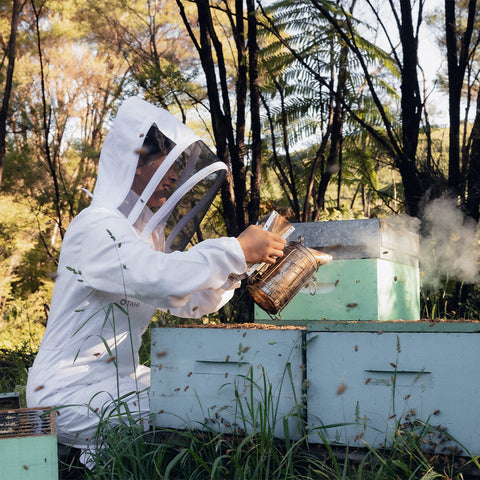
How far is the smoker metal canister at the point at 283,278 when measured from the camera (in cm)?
224

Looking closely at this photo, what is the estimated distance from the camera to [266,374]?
1.85 meters

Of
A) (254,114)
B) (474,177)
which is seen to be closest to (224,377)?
(474,177)

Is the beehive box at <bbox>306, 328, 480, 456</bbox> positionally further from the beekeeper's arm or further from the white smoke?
the white smoke

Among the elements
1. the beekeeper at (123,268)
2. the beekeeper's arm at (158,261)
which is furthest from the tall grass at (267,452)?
the beekeeper's arm at (158,261)

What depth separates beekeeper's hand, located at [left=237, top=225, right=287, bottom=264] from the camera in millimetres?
2141

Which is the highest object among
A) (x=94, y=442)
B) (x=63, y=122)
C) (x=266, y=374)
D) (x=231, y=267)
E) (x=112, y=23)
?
(x=112, y=23)

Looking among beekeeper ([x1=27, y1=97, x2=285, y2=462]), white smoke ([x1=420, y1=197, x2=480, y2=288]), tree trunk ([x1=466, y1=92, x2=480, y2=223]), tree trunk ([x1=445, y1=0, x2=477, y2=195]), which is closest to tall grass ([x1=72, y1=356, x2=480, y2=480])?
beekeeper ([x1=27, y1=97, x2=285, y2=462])

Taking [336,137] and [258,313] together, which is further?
[336,137]

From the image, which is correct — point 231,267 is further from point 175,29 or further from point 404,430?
point 175,29

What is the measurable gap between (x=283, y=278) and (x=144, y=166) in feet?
2.53

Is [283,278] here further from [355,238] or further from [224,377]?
[355,238]

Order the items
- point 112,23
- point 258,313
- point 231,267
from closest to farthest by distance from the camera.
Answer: point 231,267 < point 258,313 < point 112,23

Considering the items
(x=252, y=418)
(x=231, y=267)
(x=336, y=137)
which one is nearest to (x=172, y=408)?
(x=252, y=418)

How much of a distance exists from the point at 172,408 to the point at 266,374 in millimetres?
380
